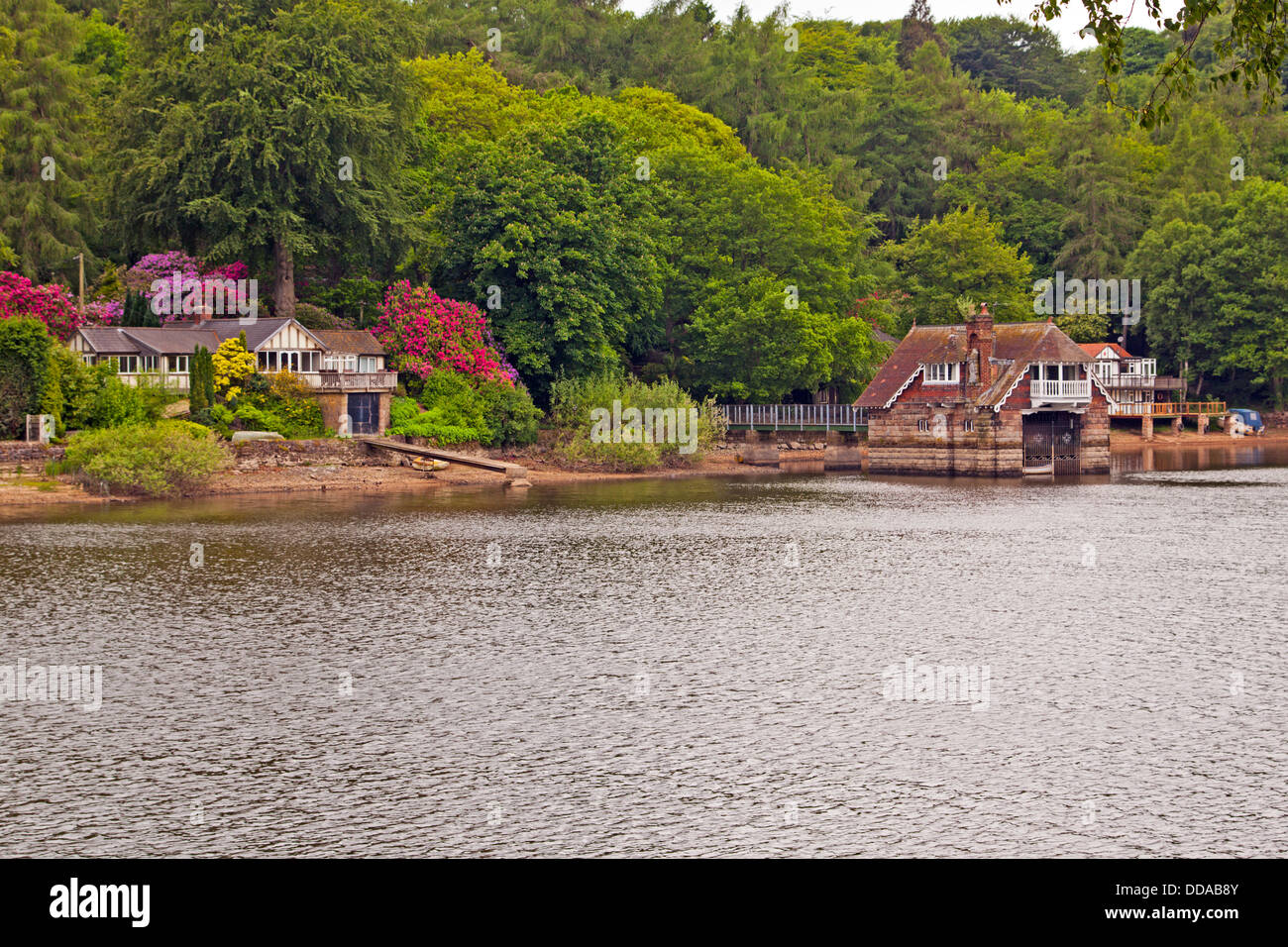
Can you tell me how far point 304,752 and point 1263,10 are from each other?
18.2 m

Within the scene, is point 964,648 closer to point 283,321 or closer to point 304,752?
point 304,752

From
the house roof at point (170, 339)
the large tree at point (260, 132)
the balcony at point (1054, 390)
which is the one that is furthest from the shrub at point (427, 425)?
the balcony at point (1054, 390)

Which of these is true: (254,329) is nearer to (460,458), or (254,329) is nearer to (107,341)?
(107,341)

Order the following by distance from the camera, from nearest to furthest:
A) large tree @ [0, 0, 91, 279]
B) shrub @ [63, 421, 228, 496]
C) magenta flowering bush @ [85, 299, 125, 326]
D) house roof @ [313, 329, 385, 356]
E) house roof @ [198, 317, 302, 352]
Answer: shrub @ [63, 421, 228, 496], house roof @ [198, 317, 302, 352], house roof @ [313, 329, 385, 356], magenta flowering bush @ [85, 299, 125, 326], large tree @ [0, 0, 91, 279]

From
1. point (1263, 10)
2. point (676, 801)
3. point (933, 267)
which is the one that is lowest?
point (676, 801)

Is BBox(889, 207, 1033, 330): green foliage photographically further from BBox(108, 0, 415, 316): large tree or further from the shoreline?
BBox(108, 0, 415, 316): large tree

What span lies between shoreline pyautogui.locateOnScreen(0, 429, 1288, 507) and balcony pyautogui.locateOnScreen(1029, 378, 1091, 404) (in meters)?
17.0

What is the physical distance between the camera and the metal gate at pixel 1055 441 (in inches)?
3319

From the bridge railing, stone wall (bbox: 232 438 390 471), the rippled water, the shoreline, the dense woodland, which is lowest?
the rippled water

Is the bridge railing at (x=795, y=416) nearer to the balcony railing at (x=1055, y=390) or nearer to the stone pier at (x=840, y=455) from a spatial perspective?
the stone pier at (x=840, y=455)

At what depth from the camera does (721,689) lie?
2723 cm

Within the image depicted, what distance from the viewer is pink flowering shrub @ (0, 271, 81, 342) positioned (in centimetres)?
7338

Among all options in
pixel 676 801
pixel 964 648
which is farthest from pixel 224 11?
pixel 676 801

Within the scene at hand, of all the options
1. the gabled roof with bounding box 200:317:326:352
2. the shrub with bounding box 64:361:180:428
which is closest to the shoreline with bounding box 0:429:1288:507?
the shrub with bounding box 64:361:180:428
